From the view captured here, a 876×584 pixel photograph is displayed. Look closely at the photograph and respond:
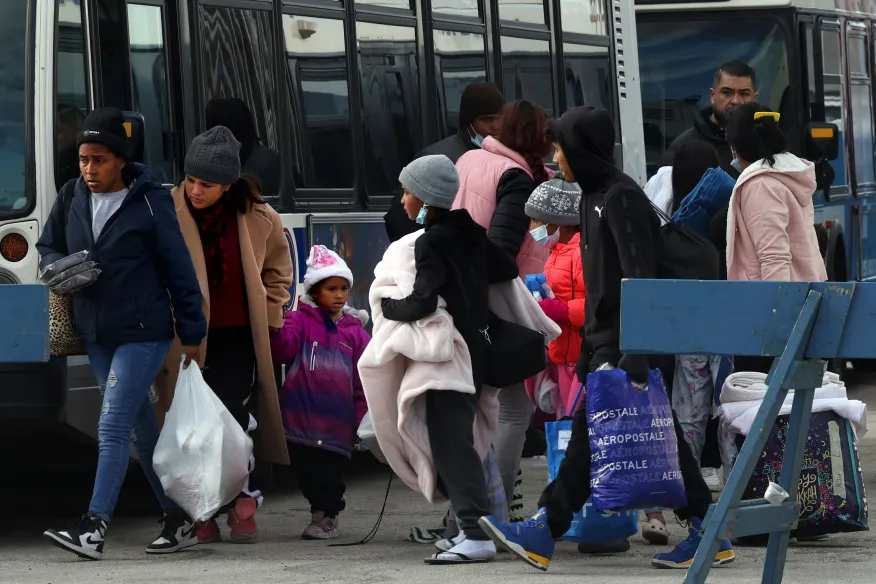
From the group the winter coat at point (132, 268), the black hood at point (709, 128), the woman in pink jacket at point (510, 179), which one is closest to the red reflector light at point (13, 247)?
the winter coat at point (132, 268)

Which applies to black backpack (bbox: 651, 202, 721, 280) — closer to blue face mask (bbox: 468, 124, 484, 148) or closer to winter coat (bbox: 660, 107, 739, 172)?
blue face mask (bbox: 468, 124, 484, 148)

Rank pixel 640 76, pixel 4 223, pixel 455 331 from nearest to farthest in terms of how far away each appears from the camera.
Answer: pixel 455 331 < pixel 4 223 < pixel 640 76

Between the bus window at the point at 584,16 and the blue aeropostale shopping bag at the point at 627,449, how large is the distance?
6.08 metres

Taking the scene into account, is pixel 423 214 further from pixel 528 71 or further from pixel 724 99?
pixel 528 71

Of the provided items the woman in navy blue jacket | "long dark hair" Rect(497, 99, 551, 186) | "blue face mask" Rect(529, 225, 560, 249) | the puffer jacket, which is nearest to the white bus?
the woman in navy blue jacket

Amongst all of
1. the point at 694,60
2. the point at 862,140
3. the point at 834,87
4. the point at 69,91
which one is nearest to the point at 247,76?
the point at 69,91

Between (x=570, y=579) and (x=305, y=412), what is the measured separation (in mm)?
1762

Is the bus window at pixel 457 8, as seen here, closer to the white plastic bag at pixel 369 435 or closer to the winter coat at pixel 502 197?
the winter coat at pixel 502 197

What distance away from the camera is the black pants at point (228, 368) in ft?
26.9

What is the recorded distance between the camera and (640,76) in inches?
594

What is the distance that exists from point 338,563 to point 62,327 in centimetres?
138

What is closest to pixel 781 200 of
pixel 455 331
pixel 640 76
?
pixel 455 331

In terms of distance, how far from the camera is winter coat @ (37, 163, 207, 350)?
7.73m

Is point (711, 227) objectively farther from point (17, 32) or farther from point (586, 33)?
point (586, 33)
